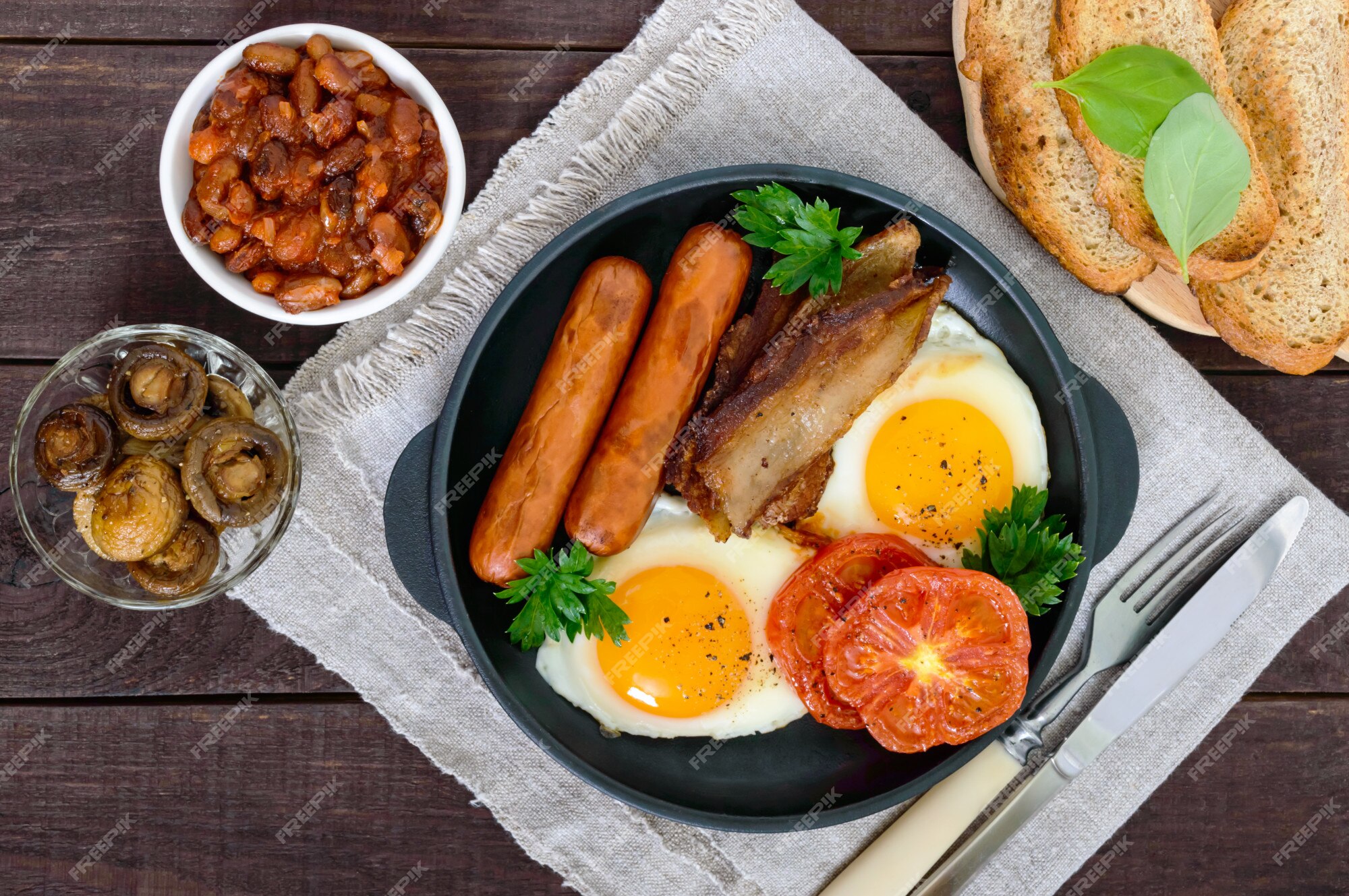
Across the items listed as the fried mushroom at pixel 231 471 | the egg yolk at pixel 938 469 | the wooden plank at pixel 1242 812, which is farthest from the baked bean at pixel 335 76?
the wooden plank at pixel 1242 812

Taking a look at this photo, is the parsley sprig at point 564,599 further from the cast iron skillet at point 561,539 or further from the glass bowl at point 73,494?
the glass bowl at point 73,494

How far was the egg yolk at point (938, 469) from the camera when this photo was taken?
219 cm

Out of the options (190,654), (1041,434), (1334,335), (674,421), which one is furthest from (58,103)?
(1334,335)

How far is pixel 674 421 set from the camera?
6.95 feet

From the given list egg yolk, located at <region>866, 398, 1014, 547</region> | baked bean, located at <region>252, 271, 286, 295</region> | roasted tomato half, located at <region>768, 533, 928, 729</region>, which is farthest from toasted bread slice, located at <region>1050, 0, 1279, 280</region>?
baked bean, located at <region>252, 271, 286, 295</region>

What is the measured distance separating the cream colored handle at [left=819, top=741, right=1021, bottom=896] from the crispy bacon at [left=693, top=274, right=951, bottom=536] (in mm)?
919

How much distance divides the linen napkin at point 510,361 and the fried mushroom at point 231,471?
1.01ft

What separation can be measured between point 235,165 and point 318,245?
0.23m

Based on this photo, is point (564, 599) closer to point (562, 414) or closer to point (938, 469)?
point (562, 414)

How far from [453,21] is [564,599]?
1.56m

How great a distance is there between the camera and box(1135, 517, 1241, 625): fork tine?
2.41 meters

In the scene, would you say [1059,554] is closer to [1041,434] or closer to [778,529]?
[1041,434]

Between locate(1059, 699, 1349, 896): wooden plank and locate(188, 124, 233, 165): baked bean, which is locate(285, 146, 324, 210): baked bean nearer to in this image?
locate(188, 124, 233, 165): baked bean

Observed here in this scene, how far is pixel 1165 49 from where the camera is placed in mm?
2189
